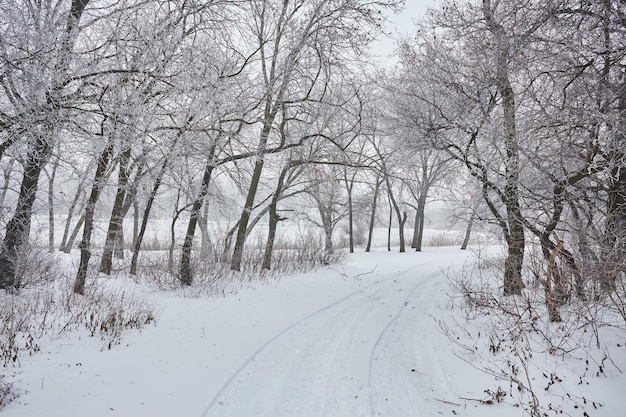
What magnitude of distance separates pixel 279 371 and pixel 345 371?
85cm

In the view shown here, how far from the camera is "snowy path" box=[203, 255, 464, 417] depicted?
3752 mm

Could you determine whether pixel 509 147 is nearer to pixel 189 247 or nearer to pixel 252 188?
pixel 252 188

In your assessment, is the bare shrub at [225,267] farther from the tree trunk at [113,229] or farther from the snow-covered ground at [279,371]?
the snow-covered ground at [279,371]

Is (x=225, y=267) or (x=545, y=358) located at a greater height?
(x=225, y=267)

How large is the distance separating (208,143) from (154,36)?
490 centimetres

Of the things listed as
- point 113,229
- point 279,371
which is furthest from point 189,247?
point 279,371

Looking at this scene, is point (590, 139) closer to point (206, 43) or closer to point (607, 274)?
point (607, 274)

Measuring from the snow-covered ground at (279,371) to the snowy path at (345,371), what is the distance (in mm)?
→ 18

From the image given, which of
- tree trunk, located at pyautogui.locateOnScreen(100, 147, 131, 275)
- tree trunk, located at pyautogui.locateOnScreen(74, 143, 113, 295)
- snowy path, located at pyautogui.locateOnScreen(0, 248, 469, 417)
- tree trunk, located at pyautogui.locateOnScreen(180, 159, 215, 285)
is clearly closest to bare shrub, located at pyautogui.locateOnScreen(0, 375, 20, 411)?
snowy path, located at pyautogui.locateOnScreen(0, 248, 469, 417)

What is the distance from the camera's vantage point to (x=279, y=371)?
15.0ft

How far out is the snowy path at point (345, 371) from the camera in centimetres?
375

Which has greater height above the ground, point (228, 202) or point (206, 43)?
point (206, 43)

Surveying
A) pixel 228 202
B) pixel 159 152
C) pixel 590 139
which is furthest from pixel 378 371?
pixel 228 202

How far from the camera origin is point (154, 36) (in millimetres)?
5086
